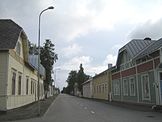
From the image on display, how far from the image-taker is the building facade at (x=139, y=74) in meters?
26.8

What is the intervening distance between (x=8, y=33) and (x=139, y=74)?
15.3 meters

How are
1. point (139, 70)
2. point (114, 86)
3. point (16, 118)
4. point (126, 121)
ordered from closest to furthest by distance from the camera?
1. point (126, 121)
2. point (16, 118)
3. point (139, 70)
4. point (114, 86)

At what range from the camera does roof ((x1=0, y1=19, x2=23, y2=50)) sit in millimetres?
21875

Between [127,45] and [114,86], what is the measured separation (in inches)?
420

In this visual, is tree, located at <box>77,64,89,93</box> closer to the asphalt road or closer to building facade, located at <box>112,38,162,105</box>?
building facade, located at <box>112,38,162,105</box>

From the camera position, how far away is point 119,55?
134 ft

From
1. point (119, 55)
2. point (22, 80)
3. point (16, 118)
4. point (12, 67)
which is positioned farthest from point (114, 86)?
point (16, 118)

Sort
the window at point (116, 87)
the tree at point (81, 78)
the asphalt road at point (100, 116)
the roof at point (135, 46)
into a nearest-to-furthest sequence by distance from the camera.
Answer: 1. the asphalt road at point (100, 116)
2. the roof at point (135, 46)
3. the window at point (116, 87)
4. the tree at point (81, 78)

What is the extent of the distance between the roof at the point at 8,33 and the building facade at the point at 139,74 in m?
12.7

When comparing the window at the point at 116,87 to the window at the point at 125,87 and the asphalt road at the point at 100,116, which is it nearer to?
the window at the point at 125,87

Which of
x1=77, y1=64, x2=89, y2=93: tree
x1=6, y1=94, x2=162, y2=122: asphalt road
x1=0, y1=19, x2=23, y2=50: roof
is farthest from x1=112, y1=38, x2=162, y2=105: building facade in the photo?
x1=77, y1=64, x2=89, y2=93: tree

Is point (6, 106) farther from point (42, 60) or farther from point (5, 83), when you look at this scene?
point (42, 60)

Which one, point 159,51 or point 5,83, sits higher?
point 159,51

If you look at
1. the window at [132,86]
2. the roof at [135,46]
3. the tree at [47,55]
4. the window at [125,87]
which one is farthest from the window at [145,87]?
the tree at [47,55]
